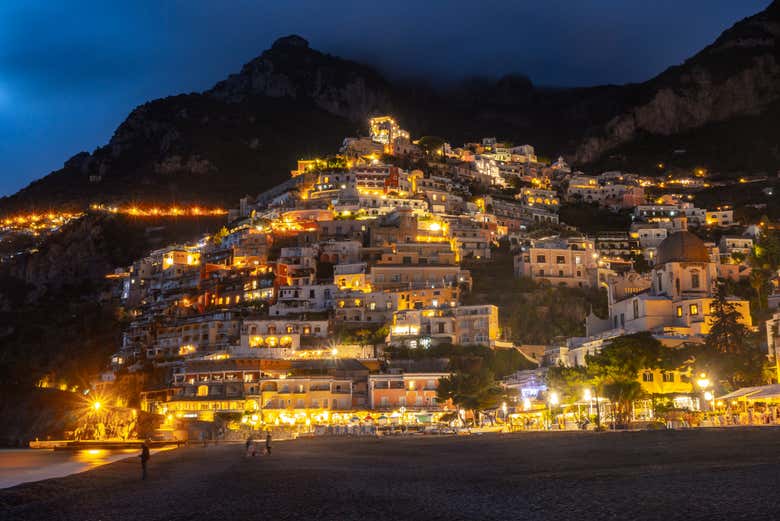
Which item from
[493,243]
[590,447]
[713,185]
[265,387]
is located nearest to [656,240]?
[493,243]

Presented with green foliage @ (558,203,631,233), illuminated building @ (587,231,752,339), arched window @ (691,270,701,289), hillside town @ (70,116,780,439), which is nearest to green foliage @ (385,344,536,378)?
hillside town @ (70,116,780,439)

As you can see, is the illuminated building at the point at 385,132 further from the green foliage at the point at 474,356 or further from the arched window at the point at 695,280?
the arched window at the point at 695,280

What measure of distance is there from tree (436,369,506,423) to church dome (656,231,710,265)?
75.0 feet

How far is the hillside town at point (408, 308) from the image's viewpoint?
7150cm

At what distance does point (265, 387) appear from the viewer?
8019 cm

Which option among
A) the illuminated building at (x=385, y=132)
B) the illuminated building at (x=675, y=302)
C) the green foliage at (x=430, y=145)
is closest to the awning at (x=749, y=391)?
the illuminated building at (x=675, y=302)

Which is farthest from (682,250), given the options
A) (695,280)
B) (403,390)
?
(403,390)

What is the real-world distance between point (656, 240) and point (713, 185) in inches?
1962

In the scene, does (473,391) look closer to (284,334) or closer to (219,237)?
(284,334)

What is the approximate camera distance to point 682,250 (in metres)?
80.9

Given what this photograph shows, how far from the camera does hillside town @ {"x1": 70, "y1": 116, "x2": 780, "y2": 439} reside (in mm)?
71500

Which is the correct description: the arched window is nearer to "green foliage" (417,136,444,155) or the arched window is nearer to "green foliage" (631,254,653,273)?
"green foliage" (631,254,653,273)

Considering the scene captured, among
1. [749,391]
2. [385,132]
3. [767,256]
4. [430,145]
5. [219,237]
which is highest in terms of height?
[385,132]

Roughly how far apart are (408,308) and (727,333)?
39009mm
